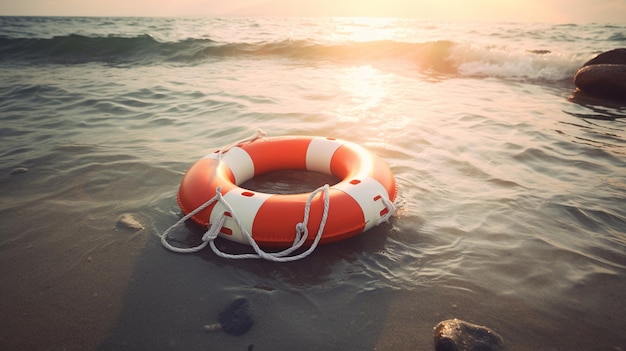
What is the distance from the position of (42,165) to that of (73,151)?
396 millimetres

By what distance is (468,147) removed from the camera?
3982 mm

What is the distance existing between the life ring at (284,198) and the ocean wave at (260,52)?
7847 mm

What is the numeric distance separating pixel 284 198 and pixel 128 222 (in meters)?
1.19

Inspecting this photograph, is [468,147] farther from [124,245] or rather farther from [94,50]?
[94,50]

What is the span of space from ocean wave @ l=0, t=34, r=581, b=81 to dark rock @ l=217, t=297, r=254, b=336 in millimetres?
9196

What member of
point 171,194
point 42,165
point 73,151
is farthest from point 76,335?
point 73,151

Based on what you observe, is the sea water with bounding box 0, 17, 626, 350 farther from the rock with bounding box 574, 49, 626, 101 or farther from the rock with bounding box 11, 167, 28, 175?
the rock with bounding box 574, 49, 626, 101

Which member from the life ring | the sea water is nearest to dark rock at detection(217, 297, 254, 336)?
the sea water

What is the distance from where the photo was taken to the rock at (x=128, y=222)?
2.54 m

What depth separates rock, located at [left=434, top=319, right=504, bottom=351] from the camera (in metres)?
1.61

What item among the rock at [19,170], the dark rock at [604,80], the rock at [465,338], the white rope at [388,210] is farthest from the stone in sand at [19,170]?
the dark rock at [604,80]

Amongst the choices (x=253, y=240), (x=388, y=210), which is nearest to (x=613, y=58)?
(x=388, y=210)

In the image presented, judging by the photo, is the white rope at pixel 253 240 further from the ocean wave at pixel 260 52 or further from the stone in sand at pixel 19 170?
the ocean wave at pixel 260 52

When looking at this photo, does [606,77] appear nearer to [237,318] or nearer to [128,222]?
[237,318]
